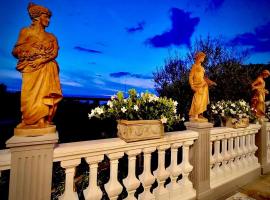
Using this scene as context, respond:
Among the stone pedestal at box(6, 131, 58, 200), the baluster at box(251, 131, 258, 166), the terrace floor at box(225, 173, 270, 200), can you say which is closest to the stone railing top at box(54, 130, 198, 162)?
the stone pedestal at box(6, 131, 58, 200)

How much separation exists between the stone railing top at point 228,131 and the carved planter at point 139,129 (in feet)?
4.58

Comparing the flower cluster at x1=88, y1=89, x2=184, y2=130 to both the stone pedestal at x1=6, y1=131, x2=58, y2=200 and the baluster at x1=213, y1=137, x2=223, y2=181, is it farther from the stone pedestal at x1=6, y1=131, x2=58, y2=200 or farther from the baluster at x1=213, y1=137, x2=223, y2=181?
the baluster at x1=213, y1=137, x2=223, y2=181

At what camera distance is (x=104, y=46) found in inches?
1152

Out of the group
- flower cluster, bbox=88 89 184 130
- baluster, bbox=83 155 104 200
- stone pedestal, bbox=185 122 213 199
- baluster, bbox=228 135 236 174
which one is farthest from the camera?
baluster, bbox=228 135 236 174

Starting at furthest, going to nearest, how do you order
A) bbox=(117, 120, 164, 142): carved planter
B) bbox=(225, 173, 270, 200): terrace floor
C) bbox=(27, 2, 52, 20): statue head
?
bbox=(225, 173, 270, 200): terrace floor, bbox=(117, 120, 164, 142): carved planter, bbox=(27, 2, 52, 20): statue head

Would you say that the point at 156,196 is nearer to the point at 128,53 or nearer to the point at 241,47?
the point at 241,47

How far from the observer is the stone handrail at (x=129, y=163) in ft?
6.19

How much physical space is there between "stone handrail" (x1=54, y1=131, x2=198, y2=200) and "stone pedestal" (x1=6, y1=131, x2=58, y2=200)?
0.13 m

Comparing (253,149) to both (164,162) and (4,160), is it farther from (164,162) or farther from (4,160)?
(4,160)

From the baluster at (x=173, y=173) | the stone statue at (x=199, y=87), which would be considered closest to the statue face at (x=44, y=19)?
the baluster at (x=173, y=173)

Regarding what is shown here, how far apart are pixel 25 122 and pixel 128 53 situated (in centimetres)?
2991

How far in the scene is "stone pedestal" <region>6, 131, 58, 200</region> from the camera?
1.58m

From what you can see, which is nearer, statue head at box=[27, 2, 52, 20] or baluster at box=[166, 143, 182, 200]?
statue head at box=[27, 2, 52, 20]

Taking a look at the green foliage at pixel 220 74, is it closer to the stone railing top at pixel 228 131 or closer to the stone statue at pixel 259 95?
the stone statue at pixel 259 95
